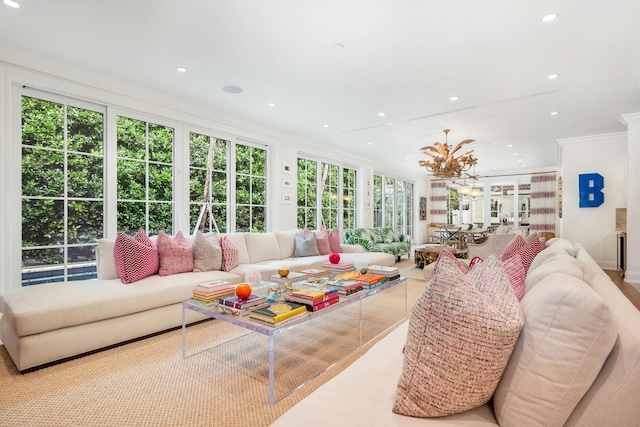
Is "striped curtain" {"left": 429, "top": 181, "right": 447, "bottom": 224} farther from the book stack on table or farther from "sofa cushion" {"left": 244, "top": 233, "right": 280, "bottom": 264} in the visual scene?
the book stack on table

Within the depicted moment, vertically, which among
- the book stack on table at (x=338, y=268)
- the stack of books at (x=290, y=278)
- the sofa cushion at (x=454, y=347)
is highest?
the sofa cushion at (x=454, y=347)

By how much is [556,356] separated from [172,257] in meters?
3.15

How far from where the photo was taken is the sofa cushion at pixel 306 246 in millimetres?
4820

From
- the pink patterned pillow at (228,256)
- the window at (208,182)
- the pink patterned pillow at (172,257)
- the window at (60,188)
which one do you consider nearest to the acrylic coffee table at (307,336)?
the pink patterned pillow at (172,257)

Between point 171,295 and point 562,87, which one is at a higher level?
point 562,87

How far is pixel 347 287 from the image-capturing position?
8.12 ft

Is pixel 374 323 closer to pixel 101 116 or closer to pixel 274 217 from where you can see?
pixel 274 217

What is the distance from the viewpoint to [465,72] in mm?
3301

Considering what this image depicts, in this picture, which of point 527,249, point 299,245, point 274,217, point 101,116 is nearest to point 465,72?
point 527,249

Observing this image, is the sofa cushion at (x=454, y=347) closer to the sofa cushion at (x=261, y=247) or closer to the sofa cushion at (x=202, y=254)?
the sofa cushion at (x=202, y=254)

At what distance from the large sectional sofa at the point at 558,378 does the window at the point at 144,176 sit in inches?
140

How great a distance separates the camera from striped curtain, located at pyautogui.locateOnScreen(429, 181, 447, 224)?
11.5 meters

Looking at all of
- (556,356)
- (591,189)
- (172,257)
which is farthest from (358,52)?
(591,189)

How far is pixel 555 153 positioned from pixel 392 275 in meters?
7.17
